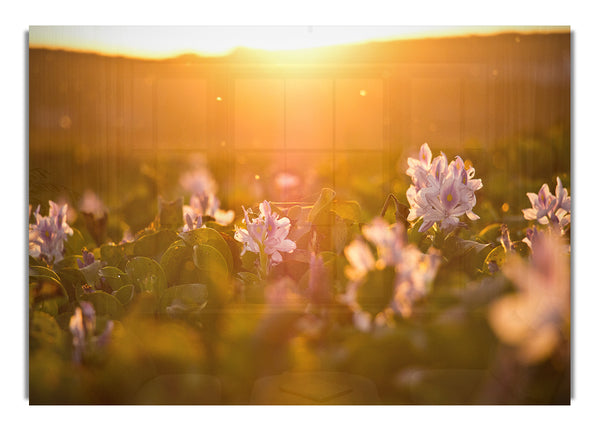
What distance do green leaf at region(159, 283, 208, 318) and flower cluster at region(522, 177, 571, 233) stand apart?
126cm

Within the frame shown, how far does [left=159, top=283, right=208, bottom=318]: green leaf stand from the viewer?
101 inches

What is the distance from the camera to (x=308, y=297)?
2572 mm

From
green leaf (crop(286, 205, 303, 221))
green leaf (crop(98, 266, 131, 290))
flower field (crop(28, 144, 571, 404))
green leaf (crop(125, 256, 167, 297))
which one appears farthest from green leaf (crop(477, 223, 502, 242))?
green leaf (crop(98, 266, 131, 290))

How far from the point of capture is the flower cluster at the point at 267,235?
8.25 ft

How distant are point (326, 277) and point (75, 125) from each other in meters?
1.11

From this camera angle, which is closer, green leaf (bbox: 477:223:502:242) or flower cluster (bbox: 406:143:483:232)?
flower cluster (bbox: 406:143:483:232)

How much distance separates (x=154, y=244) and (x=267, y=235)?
1.43ft

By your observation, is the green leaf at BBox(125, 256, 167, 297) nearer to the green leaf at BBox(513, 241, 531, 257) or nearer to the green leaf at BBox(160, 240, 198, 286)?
the green leaf at BBox(160, 240, 198, 286)

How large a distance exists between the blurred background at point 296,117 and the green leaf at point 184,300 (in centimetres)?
28

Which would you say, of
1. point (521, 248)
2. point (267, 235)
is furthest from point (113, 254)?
point (521, 248)

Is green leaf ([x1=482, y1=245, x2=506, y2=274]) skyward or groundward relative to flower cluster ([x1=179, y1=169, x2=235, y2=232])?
groundward

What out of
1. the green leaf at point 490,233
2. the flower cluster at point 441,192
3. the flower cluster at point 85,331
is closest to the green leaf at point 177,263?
the flower cluster at point 85,331

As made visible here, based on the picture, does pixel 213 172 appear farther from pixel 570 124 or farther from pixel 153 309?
pixel 570 124

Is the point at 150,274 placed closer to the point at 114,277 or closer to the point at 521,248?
the point at 114,277
